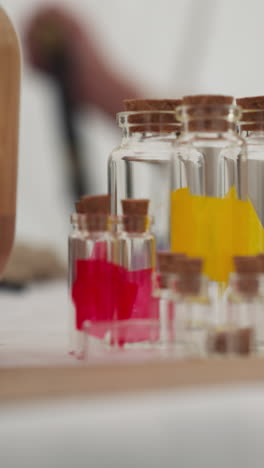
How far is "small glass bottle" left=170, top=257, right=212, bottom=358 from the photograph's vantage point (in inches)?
33.4

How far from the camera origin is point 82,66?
10.9 feet

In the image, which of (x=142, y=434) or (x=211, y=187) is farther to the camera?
(x=142, y=434)

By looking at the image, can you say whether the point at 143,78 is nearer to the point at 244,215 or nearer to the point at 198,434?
the point at 198,434

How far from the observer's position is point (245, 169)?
98 centimetres

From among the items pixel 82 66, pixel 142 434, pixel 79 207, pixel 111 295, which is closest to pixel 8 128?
pixel 79 207

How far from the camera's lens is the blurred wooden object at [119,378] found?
81 centimetres

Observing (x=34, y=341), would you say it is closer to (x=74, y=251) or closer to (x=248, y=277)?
(x=74, y=251)

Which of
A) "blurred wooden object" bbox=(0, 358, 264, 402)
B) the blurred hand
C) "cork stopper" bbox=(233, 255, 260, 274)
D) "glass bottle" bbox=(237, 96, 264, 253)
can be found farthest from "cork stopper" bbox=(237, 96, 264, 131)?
the blurred hand

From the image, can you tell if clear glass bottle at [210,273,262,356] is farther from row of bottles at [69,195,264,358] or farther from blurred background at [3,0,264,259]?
blurred background at [3,0,264,259]

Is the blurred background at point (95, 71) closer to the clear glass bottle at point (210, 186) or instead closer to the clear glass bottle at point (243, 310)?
the clear glass bottle at point (210, 186)

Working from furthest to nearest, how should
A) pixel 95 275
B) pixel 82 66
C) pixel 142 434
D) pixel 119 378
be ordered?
pixel 82 66
pixel 142 434
pixel 95 275
pixel 119 378

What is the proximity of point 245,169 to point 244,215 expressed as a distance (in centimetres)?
7

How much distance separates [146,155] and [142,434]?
883mm

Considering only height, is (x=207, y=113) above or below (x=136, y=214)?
above
